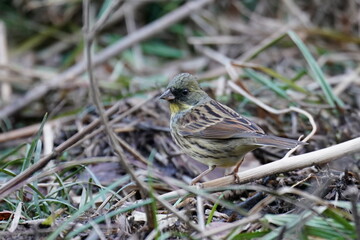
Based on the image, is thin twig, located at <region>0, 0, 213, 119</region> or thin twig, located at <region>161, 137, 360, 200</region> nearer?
thin twig, located at <region>161, 137, 360, 200</region>

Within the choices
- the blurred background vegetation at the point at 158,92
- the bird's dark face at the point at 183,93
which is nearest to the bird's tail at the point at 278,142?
the blurred background vegetation at the point at 158,92

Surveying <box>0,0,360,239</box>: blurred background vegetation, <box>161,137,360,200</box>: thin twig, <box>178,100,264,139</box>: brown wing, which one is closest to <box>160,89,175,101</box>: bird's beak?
<box>178,100,264,139</box>: brown wing

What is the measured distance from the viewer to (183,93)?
3900 millimetres

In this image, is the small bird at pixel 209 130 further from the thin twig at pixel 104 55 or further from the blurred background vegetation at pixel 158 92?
the thin twig at pixel 104 55

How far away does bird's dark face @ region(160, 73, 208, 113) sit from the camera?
3.85 meters

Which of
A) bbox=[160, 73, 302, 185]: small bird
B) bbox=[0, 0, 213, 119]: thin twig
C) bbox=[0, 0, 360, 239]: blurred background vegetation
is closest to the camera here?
bbox=[0, 0, 360, 239]: blurred background vegetation

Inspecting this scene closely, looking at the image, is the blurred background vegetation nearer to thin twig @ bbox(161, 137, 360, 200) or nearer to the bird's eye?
thin twig @ bbox(161, 137, 360, 200)

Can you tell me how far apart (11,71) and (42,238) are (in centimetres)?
425

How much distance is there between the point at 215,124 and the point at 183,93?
0.42 metres

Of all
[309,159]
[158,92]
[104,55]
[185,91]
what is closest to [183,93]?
[185,91]

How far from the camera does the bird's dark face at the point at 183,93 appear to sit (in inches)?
152

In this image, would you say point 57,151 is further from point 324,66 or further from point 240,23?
point 240,23

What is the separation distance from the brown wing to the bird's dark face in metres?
0.06

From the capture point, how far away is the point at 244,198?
11.0ft
